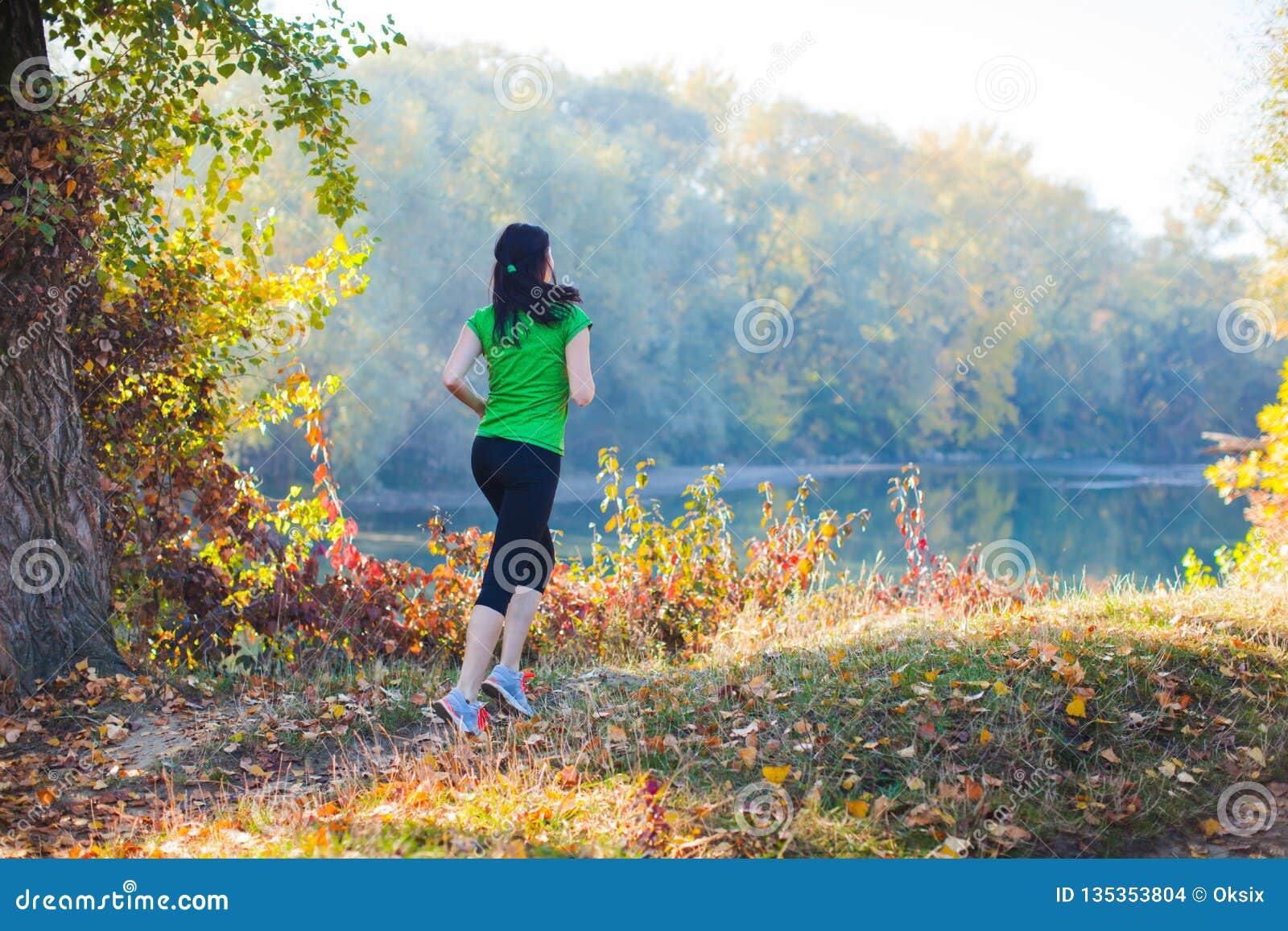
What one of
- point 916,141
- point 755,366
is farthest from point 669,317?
point 916,141

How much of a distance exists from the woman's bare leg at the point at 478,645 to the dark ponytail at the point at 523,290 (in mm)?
1049

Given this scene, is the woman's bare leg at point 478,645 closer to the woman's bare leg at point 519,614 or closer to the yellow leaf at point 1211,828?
the woman's bare leg at point 519,614

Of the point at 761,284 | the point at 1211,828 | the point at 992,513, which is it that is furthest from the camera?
the point at 761,284

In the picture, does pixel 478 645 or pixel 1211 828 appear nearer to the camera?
pixel 1211 828

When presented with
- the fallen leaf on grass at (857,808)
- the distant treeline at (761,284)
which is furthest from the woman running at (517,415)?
the distant treeline at (761,284)

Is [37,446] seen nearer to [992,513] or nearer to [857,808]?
[857,808]

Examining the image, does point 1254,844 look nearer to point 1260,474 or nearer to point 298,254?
point 1260,474

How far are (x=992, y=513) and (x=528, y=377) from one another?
2437cm

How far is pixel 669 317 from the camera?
3133 centimetres

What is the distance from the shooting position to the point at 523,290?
4227 mm

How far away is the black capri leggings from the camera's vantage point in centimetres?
418

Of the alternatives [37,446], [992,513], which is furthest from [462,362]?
[992,513]

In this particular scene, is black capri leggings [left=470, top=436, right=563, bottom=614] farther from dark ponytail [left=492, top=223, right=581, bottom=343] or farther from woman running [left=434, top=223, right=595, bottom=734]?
Answer: dark ponytail [left=492, top=223, right=581, bottom=343]

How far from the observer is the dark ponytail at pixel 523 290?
13.8ft
